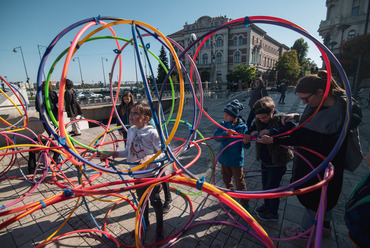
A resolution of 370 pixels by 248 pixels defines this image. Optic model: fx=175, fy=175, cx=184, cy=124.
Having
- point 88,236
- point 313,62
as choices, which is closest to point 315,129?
point 88,236

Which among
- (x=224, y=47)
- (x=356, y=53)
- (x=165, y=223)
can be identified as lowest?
(x=165, y=223)

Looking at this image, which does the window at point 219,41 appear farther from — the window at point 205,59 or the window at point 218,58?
the window at point 205,59

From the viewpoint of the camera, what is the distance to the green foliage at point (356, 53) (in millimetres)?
9883

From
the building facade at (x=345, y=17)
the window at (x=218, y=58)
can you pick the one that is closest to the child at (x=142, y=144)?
A: the building facade at (x=345, y=17)

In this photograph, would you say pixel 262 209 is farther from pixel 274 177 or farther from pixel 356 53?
pixel 356 53

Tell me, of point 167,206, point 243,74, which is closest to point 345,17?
point 243,74

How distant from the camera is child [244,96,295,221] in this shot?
2572 mm

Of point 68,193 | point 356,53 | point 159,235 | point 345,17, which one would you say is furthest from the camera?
point 345,17

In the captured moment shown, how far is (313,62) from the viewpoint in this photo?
66.8 m

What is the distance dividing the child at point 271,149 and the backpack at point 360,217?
1.33 m

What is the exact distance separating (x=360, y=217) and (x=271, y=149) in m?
1.48

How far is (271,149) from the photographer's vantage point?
2590 mm

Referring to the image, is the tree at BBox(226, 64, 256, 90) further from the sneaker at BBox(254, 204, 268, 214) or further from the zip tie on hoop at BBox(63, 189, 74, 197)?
the zip tie on hoop at BBox(63, 189, 74, 197)

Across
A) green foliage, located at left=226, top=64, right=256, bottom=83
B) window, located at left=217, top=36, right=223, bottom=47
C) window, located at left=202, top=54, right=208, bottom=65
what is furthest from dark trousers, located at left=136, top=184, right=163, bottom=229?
window, located at left=217, top=36, right=223, bottom=47
